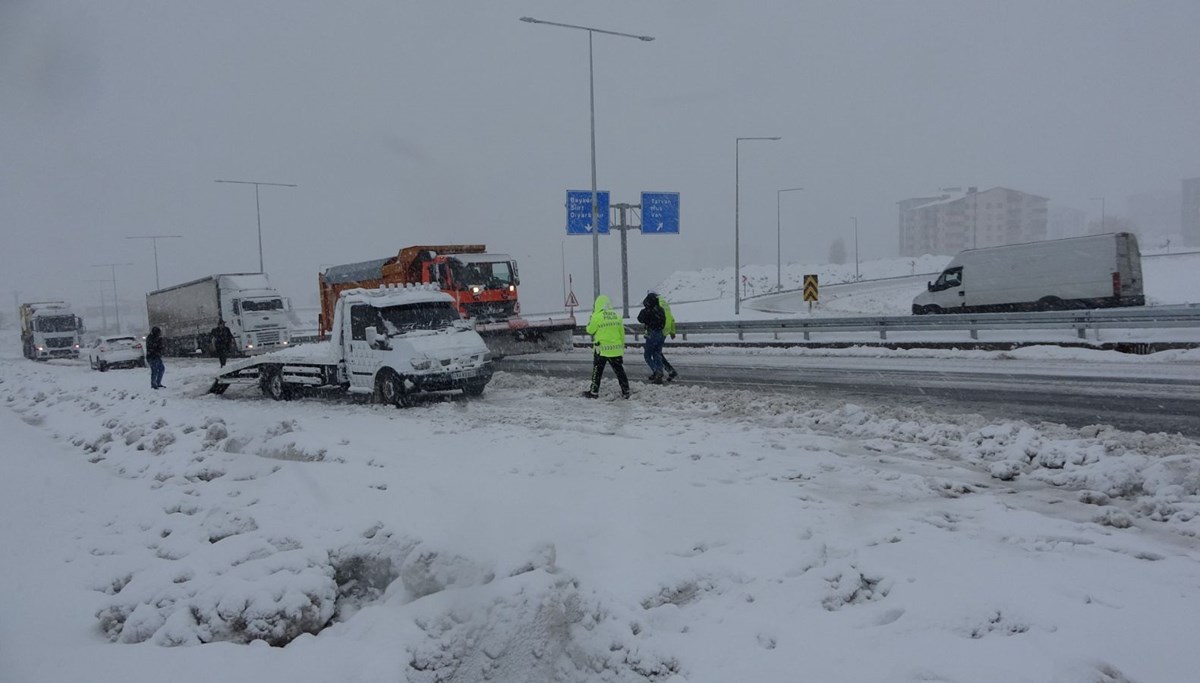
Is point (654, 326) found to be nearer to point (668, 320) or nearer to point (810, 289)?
point (668, 320)

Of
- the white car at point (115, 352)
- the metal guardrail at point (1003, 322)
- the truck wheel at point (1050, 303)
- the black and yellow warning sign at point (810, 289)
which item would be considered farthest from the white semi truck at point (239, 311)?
the truck wheel at point (1050, 303)

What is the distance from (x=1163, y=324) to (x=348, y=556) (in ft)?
56.8

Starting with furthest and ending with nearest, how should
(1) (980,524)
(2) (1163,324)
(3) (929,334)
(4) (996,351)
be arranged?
1. (3) (929,334)
2. (4) (996,351)
3. (2) (1163,324)
4. (1) (980,524)

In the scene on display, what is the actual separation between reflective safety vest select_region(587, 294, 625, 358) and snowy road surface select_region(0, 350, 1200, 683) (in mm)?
3850

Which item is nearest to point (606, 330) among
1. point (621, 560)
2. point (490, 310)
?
point (621, 560)

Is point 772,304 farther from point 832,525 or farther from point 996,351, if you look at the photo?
point 832,525

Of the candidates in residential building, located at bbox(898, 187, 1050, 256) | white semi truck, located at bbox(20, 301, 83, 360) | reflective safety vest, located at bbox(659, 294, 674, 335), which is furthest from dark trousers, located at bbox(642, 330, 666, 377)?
residential building, located at bbox(898, 187, 1050, 256)

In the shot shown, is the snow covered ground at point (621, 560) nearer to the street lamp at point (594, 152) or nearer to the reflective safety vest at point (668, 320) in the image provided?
the reflective safety vest at point (668, 320)

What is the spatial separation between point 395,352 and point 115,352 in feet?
81.1

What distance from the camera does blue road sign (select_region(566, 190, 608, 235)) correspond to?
3038 cm

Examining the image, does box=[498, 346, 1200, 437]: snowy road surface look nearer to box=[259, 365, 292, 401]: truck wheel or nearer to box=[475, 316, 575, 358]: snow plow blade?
box=[475, 316, 575, 358]: snow plow blade

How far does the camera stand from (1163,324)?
1534 centimetres

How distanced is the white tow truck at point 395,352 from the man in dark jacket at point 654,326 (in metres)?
2.96

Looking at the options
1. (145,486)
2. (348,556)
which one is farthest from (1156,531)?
(145,486)
